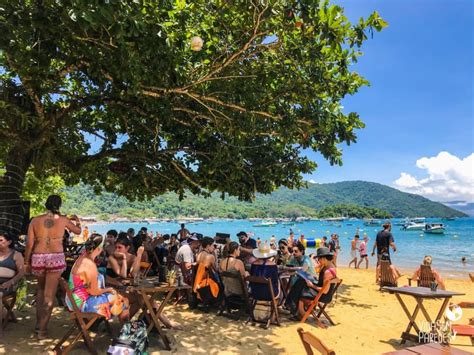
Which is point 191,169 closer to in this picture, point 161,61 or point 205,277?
point 205,277

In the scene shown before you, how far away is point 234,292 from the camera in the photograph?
21.7ft

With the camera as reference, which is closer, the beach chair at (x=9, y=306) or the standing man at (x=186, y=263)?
the beach chair at (x=9, y=306)

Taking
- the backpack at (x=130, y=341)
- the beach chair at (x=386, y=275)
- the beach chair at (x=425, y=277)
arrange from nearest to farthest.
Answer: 1. the backpack at (x=130, y=341)
2. the beach chair at (x=425, y=277)
3. the beach chair at (x=386, y=275)

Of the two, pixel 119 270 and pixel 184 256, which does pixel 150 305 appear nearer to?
pixel 119 270

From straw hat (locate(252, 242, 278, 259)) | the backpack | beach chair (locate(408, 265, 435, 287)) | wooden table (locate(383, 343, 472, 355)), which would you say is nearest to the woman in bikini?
the backpack

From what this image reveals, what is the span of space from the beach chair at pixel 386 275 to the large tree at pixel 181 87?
355 cm

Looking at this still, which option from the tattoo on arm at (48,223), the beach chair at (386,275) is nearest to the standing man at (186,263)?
the tattoo on arm at (48,223)

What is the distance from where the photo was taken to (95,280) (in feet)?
14.9

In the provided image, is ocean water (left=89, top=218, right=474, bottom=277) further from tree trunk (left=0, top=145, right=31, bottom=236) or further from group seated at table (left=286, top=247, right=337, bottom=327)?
tree trunk (left=0, top=145, right=31, bottom=236)

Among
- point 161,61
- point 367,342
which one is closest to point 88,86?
point 161,61

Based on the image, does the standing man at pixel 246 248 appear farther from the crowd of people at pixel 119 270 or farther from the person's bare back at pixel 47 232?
the person's bare back at pixel 47 232

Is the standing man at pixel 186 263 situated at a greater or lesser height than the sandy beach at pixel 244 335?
greater

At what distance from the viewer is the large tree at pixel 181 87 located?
4754 mm

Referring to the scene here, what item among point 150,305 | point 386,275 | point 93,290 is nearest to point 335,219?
point 386,275
